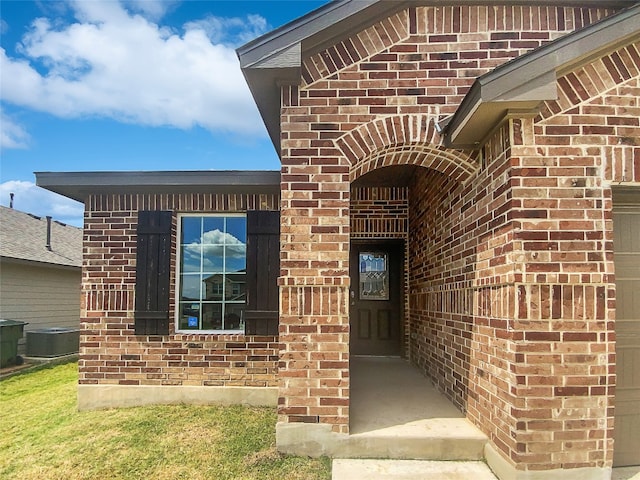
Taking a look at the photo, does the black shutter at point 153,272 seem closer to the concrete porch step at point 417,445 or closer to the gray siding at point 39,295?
the concrete porch step at point 417,445

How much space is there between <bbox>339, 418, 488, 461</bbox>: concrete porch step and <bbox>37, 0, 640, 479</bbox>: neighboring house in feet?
0.38

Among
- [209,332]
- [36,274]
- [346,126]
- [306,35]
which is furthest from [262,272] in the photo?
[36,274]

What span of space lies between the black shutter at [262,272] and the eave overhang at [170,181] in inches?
15.9

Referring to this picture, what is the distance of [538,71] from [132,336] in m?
5.12

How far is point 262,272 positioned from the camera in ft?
17.5

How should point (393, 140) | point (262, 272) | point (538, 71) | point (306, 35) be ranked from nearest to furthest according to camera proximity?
point (538, 71) → point (306, 35) → point (393, 140) → point (262, 272)

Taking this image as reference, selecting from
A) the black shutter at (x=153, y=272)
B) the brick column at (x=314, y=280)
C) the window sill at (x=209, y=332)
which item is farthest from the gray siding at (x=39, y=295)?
the brick column at (x=314, y=280)

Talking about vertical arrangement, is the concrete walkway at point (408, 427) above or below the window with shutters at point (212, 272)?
below

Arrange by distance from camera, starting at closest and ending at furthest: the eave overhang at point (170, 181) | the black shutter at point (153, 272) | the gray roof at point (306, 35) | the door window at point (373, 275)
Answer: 1. the gray roof at point (306, 35)
2. the eave overhang at point (170, 181)
3. the black shutter at point (153, 272)
4. the door window at point (373, 275)

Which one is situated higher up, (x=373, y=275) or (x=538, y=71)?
(x=538, y=71)

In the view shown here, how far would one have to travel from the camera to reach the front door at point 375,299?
24.3 feet

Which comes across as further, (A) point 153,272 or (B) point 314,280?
(A) point 153,272

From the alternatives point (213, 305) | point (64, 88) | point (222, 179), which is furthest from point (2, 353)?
point (64, 88)

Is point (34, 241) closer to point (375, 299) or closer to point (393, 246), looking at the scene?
point (375, 299)
